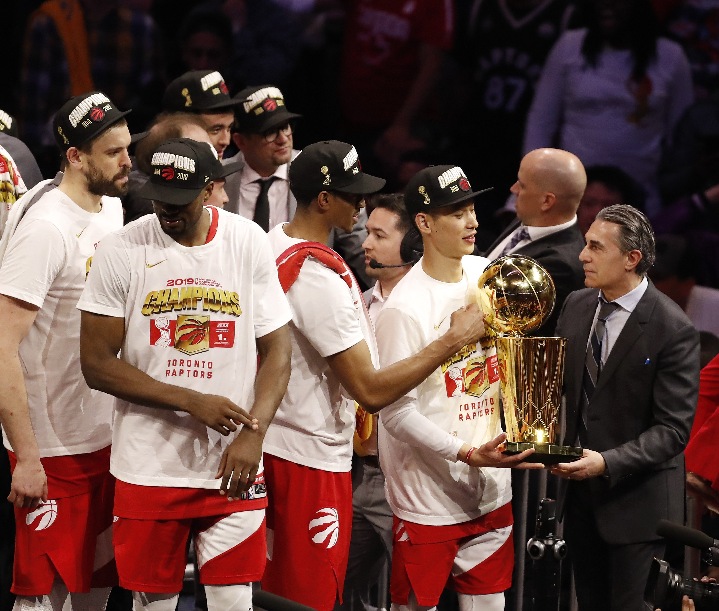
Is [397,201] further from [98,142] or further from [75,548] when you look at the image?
[75,548]

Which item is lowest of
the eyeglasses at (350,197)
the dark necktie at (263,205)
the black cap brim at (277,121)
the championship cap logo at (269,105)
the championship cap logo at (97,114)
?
the dark necktie at (263,205)

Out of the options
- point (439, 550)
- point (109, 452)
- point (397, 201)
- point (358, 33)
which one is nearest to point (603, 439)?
point (439, 550)

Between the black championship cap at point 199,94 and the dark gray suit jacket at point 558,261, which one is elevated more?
the black championship cap at point 199,94

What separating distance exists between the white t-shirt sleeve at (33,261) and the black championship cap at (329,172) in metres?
0.78

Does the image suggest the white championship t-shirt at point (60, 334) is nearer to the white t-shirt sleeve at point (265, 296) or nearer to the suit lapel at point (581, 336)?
the white t-shirt sleeve at point (265, 296)

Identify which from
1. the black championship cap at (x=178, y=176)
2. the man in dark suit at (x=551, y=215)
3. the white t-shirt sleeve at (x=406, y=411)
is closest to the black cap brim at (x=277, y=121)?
the man in dark suit at (x=551, y=215)

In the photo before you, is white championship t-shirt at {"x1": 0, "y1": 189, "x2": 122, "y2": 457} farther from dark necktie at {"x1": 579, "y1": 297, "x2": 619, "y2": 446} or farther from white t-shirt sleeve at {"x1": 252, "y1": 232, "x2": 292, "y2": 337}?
dark necktie at {"x1": 579, "y1": 297, "x2": 619, "y2": 446}

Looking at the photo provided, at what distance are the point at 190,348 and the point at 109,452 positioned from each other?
0.69 meters

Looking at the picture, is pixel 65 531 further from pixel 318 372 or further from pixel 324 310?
pixel 324 310

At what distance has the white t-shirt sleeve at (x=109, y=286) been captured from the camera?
3.46 metres

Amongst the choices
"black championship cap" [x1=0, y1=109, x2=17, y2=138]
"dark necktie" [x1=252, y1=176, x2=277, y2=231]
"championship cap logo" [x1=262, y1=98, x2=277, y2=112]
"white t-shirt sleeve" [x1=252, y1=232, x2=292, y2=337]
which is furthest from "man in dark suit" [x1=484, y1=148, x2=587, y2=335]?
"black championship cap" [x1=0, y1=109, x2=17, y2=138]

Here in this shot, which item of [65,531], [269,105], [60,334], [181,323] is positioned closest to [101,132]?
[60,334]

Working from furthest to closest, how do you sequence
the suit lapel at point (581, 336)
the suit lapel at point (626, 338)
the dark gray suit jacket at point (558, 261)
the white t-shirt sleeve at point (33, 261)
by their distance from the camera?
the dark gray suit jacket at point (558, 261) < the suit lapel at point (581, 336) < the suit lapel at point (626, 338) < the white t-shirt sleeve at point (33, 261)

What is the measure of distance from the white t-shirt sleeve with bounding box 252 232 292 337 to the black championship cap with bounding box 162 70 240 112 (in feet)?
5.69
